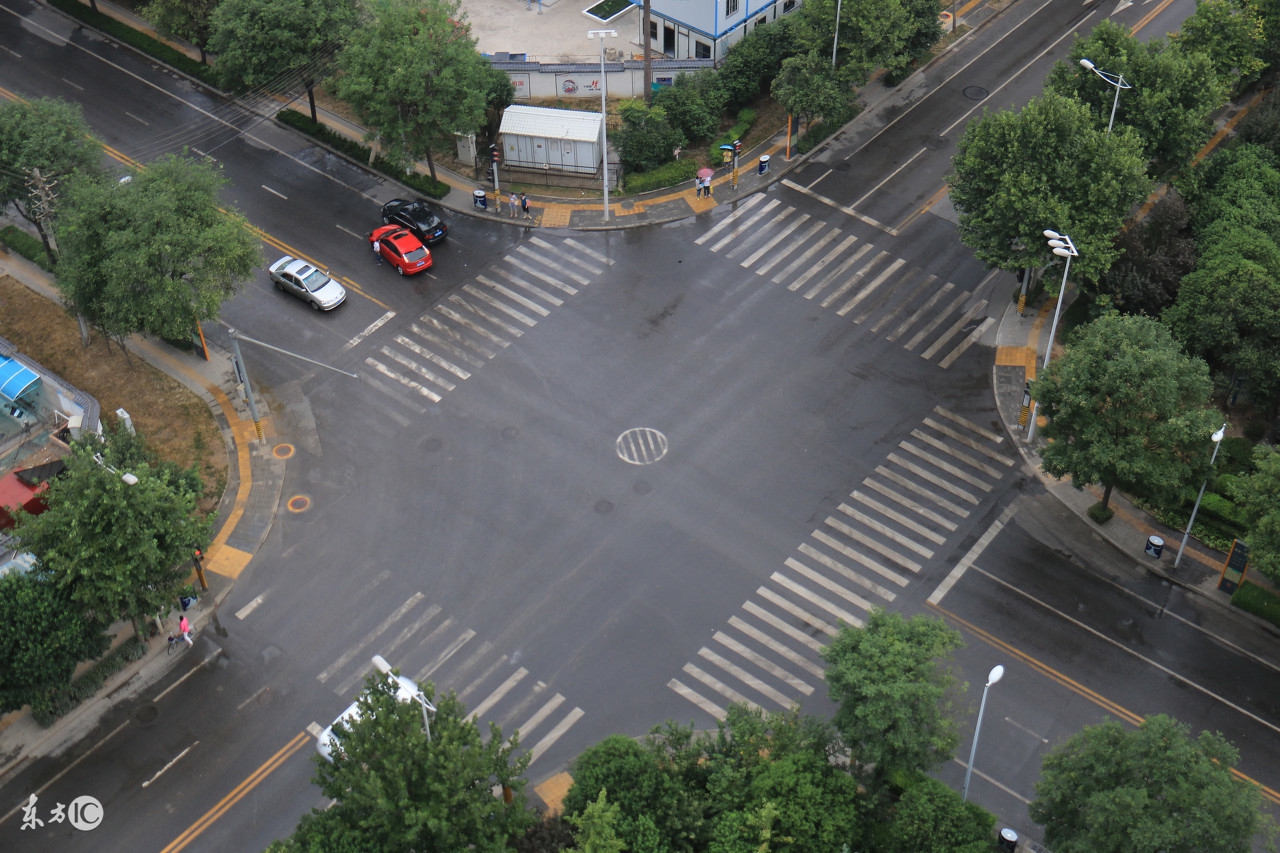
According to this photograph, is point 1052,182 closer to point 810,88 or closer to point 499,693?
point 810,88

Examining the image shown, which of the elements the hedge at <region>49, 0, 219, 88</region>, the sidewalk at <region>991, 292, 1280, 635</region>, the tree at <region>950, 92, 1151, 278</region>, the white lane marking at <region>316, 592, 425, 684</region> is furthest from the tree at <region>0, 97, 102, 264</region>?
the sidewalk at <region>991, 292, 1280, 635</region>

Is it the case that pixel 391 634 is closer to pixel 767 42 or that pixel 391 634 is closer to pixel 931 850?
pixel 931 850

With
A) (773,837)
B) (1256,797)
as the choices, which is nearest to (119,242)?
(773,837)

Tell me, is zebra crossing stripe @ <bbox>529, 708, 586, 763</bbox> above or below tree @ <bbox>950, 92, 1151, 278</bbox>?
below

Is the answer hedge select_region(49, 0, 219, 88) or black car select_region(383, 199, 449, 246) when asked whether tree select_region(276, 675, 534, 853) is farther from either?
hedge select_region(49, 0, 219, 88)

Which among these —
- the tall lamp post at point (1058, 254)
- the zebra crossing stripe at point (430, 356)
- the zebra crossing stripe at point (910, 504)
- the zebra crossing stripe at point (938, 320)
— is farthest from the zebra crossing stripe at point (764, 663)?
the zebra crossing stripe at point (938, 320)

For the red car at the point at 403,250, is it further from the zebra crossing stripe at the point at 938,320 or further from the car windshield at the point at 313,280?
the zebra crossing stripe at the point at 938,320
